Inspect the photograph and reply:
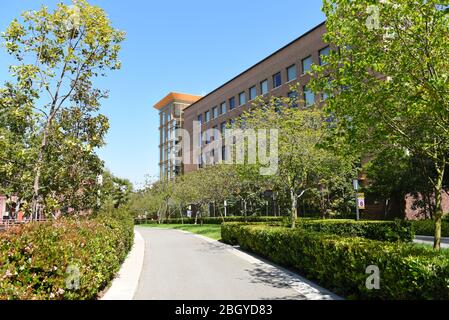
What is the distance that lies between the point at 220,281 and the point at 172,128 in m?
77.9

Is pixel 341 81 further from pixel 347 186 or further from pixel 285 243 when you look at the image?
pixel 347 186

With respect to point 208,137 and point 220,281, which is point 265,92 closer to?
point 208,137

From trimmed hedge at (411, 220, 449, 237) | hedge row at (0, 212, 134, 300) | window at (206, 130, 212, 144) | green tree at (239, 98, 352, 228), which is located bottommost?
trimmed hedge at (411, 220, 449, 237)

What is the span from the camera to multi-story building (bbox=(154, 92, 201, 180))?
274ft

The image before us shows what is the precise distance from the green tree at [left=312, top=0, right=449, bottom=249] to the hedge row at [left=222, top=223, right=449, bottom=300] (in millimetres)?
2835

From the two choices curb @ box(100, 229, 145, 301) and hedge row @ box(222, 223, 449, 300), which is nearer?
hedge row @ box(222, 223, 449, 300)

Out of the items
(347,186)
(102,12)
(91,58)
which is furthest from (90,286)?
(347,186)

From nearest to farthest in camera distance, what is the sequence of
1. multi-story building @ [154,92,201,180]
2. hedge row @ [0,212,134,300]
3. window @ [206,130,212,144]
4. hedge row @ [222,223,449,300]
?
hedge row @ [0,212,134,300] → hedge row @ [222,223,449,300] → window @ [206,130,212,144] → multi-story building @ [154,92,201,180]

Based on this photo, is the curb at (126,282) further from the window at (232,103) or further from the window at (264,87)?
the window at (232,103)

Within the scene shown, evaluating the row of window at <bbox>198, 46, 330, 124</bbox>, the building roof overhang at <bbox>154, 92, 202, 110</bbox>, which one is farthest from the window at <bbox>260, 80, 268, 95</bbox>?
the building roof overhang at <bbox>154, 92, 202, 110</bbox>

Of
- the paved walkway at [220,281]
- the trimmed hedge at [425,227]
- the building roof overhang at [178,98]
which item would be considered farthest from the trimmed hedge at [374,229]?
the building roof overhang at [178,98]

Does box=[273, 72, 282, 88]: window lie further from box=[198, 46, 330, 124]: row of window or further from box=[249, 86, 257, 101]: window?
box=[249, 86, 257, 101]: window

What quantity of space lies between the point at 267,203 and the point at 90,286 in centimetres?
3468

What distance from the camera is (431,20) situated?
748 centimetres
